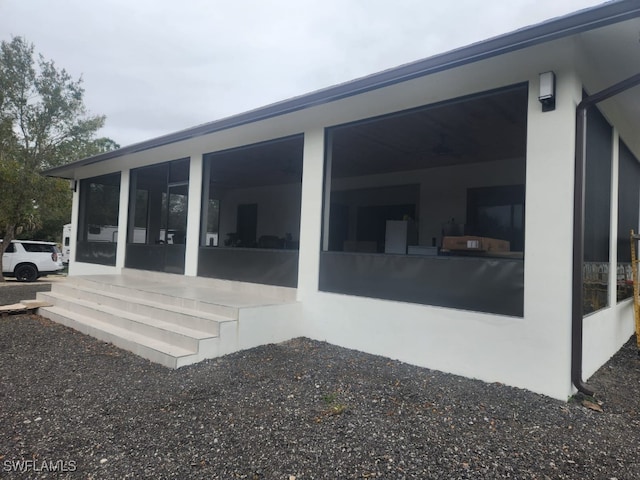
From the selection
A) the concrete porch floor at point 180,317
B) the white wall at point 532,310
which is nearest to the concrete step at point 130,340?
the concrete porch floor at point 180,317

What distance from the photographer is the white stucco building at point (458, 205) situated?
11.1ft

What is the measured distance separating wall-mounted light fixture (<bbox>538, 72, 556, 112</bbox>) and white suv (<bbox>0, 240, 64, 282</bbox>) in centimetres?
1576

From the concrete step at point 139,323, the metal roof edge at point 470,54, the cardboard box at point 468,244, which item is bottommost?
the concrete step at point 139,323

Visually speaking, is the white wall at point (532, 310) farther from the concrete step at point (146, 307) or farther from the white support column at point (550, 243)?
the concrete step at point (146, 307)

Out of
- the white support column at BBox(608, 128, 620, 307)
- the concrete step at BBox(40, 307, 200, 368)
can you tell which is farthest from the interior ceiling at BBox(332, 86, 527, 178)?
the concrete step at BBox(40, 307, 200, 368)

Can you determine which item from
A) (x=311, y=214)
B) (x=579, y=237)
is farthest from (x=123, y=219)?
(x=579, y=237)

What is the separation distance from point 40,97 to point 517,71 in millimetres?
14959

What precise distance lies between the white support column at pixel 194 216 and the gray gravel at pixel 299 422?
3116 millimetres

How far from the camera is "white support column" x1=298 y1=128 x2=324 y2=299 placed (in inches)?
209

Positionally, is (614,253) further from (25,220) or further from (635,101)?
(25,220)

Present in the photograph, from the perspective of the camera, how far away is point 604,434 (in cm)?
270

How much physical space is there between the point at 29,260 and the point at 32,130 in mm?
4436

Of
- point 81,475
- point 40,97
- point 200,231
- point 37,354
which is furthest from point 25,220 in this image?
point 81,475

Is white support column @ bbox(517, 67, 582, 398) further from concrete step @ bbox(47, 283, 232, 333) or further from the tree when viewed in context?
the tree
